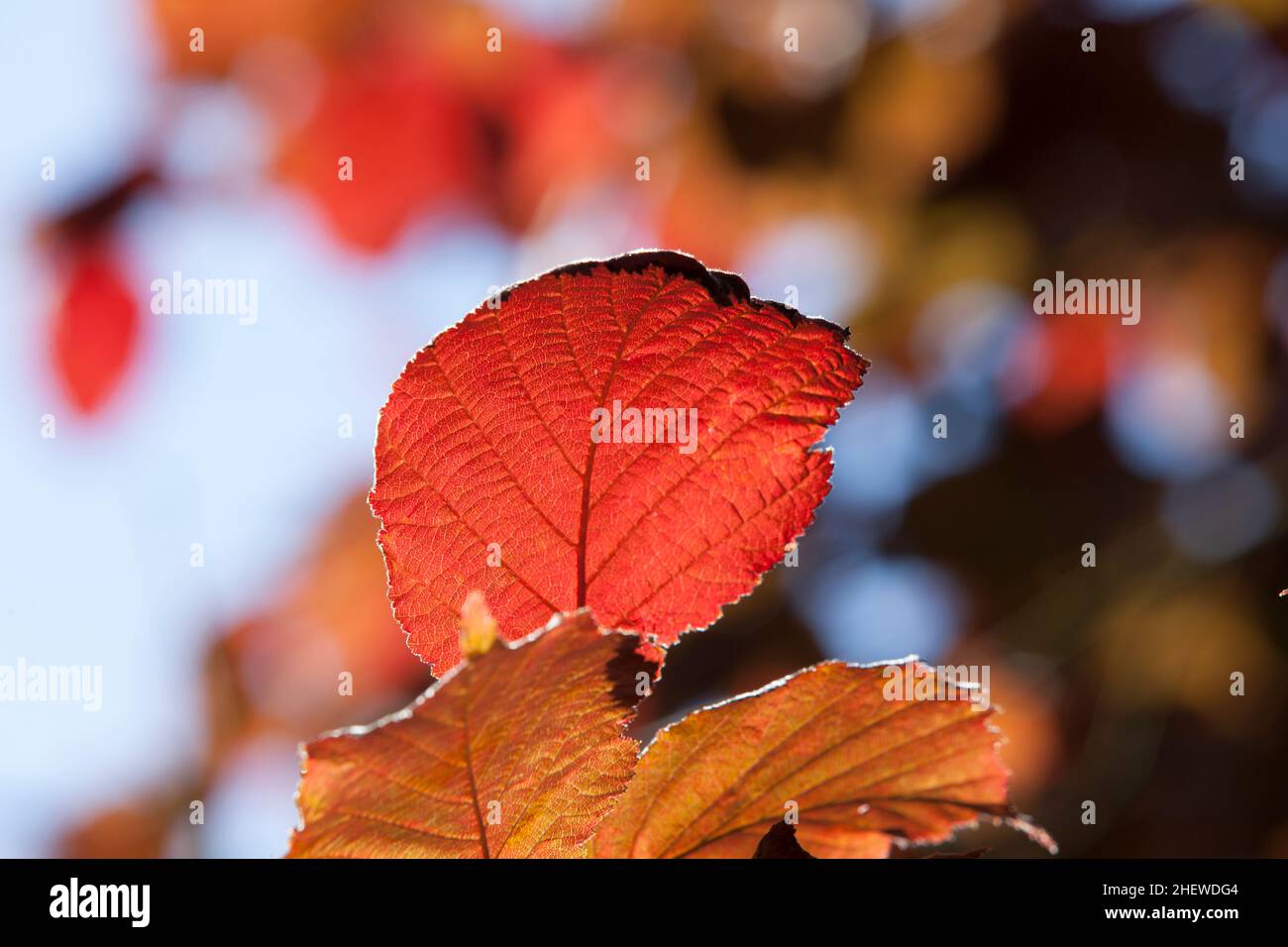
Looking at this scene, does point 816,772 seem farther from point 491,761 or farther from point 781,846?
point 491,761

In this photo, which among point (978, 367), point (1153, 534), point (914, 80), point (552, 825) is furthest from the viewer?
point (978, 367)

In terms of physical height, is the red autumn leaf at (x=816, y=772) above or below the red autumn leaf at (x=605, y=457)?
below

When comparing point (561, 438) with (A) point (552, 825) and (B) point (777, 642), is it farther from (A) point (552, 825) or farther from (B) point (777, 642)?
(B) point (777, 642)

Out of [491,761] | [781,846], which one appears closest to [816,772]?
[781,846]

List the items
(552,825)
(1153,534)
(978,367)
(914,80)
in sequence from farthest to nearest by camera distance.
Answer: (978,367)
(914,80)
(1153,534)
(552,825)
